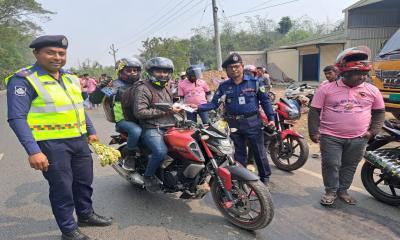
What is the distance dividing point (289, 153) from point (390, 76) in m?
2.89

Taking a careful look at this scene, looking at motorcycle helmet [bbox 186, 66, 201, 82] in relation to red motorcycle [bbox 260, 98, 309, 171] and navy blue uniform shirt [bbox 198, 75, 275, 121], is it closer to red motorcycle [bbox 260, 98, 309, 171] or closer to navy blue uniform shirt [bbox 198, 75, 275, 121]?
red motorcycle [bbox 260, 98, 309, 171]

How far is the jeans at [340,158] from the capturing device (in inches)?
147

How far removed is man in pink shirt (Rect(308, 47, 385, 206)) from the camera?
355 centimetres

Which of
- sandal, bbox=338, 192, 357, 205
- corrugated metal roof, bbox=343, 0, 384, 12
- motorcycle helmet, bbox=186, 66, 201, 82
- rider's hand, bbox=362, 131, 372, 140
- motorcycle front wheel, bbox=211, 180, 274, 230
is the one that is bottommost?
sandal, bbox=338, 192, 357, 205

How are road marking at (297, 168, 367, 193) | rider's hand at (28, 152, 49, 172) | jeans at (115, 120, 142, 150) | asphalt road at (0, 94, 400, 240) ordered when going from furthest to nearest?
road marking at (297, 168, 367, 193) < jeans at (115, 120, 142, 150) < asphalt road at (0, 94, 400, 240) < rider's hand at (28, 152, 49, 172)

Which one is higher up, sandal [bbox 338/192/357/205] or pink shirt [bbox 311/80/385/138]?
pink shirt [bbox 311/80/385/138]

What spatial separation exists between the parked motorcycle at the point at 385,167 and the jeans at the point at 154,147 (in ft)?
7.51

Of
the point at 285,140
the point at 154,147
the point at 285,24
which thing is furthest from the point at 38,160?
the point at 285,24

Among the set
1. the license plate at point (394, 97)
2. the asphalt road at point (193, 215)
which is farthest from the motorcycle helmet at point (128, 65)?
the license plate at point (394, 97)

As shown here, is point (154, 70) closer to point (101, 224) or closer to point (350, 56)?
point (101, 224)

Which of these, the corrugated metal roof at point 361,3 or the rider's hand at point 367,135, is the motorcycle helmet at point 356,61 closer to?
the rider's hand at point 367,135

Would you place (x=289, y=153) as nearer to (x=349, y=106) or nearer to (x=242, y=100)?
(x=242, y=100)

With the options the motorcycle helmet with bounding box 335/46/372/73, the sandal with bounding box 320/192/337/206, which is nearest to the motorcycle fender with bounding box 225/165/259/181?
the sandal with bounding box 320/192/337/206

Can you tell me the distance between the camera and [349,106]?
3.61 meters
